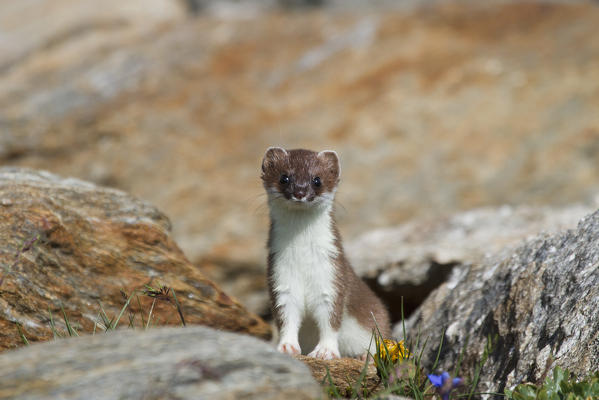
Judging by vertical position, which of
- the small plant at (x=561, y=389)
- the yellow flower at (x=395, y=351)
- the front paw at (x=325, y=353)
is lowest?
the front paw at (x=325, y=353)

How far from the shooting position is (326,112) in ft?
43.1

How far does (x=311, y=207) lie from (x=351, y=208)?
18.5 ft

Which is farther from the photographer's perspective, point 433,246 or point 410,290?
point 433,246

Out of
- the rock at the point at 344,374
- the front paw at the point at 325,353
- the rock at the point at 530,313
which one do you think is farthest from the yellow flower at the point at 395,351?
the front paw at the point at 325,353

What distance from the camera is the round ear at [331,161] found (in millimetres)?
7004

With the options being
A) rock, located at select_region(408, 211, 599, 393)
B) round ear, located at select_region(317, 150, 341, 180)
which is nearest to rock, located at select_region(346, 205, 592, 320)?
rock, located at select_region(408, 211, 599, 393)

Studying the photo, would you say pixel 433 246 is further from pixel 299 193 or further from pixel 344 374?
pixel 344 374

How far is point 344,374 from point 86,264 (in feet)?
7.61

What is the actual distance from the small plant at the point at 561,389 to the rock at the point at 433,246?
2822 millimetres

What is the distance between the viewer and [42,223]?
5.98 metres

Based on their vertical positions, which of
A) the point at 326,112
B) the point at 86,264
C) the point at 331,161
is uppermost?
the point at 326,112

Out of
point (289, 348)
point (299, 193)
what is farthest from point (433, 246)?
point (289, 348)

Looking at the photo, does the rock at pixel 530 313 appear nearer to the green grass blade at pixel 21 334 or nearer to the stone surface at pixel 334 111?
the green grass blade at pixel 21 334

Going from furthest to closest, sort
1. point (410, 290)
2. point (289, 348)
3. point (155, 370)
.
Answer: point (410, 290)
point (289, 348)
point (155, 370)
